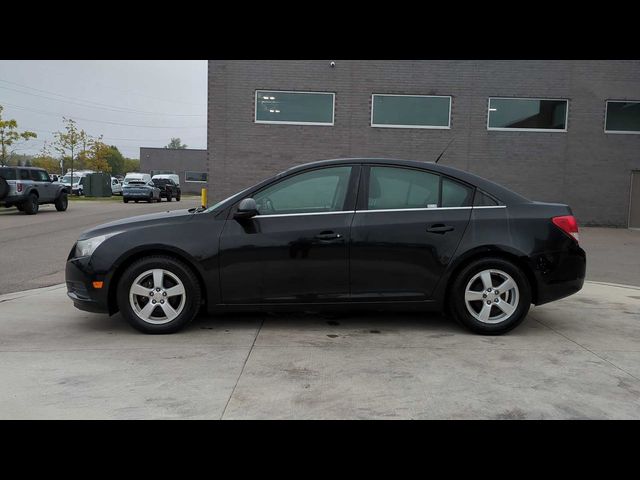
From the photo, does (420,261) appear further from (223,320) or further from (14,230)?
(14,230)

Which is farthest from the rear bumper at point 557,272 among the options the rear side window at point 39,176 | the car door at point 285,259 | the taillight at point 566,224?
the rear side window at point 39,176

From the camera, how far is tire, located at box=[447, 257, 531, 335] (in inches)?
188

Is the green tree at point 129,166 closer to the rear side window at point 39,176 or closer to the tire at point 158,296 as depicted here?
the rear side window at point 39,176

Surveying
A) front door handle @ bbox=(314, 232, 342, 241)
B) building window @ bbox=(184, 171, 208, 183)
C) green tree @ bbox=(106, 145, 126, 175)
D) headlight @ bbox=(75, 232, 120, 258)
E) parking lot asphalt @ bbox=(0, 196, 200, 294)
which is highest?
green tree @ bbox=(106, 145, 126, 175)

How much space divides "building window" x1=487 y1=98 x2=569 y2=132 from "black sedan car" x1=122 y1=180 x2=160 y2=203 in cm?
2267

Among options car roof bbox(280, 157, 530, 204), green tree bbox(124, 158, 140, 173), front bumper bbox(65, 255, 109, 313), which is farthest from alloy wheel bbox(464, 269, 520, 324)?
green tree bbox(124, 158, 140, 173)

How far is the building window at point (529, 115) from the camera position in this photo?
52.1 feet

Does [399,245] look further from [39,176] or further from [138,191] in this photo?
[138,191]

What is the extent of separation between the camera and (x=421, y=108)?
15820mm

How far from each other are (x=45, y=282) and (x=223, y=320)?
363 cm

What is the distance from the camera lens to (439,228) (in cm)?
479

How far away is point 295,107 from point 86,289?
39.1 feet

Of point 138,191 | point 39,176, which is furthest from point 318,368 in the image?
point 138,191

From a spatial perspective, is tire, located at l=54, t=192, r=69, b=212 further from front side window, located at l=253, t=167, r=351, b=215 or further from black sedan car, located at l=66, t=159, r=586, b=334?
front side window, located at l=253, t=167, r=351, b=215
